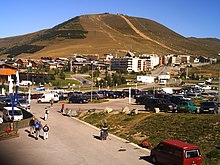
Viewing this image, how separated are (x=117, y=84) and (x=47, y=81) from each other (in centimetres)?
2011

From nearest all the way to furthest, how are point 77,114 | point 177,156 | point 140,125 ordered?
point 177,156 → point 140,125 → point 77,114

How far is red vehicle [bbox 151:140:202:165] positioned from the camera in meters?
16.8

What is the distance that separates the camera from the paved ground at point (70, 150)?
19367 millimetres

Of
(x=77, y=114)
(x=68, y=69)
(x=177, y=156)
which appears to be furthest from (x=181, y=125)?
(x=68, y=69)

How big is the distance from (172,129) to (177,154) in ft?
27.3

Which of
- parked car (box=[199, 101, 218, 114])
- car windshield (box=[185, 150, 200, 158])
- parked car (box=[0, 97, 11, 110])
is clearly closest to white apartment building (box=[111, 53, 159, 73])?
parked car (box=[0, 97, 11, 110])

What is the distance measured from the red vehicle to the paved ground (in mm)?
1262

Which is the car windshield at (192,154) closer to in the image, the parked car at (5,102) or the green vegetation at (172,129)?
the green vegetation at (172,129)

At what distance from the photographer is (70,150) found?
2194cm

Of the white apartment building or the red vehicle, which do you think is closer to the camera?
the red vehicle

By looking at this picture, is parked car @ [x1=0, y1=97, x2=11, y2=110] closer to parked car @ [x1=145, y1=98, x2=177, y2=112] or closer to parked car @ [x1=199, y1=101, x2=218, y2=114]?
parked car @ [x1=145, y1=98, x2=177, y2=112]

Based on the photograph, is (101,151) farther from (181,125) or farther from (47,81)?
(47,81)

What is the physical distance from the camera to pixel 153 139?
24.4 metres

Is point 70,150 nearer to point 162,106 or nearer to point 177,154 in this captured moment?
point 177,154
